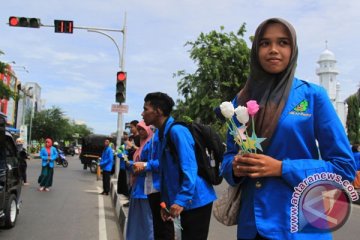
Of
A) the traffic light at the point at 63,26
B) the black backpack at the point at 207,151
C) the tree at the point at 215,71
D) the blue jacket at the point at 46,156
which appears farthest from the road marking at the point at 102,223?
the tree at the point at 215,71

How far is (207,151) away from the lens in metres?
3.89

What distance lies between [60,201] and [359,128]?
55119mm

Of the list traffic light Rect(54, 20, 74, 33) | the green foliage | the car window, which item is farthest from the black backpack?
the green foliage

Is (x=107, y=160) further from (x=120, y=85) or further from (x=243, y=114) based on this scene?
(x=243, y=114)

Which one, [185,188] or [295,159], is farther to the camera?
[185,188]

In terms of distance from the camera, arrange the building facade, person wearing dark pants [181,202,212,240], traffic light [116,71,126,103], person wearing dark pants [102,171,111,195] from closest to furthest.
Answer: person wearing dark pants [181,202,212,240], person wearing dark pants [102,171,111,195], traffic light [116,71,126,103], the building facade

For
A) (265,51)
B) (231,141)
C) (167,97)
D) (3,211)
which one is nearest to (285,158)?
(231,141)

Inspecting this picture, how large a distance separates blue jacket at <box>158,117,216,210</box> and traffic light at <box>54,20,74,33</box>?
38.2 feet

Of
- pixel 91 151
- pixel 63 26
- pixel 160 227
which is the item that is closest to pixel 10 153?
pixel 160 227

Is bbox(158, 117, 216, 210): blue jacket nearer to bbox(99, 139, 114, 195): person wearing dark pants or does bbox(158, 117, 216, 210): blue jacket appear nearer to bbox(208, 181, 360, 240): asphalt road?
bbox(208, 181, 360, 240): asphalt road

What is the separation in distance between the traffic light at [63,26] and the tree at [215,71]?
1984cm

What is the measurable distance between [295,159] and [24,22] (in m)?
13.5

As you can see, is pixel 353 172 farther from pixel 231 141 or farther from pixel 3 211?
pixel 3 211

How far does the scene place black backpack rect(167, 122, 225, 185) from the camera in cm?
381
